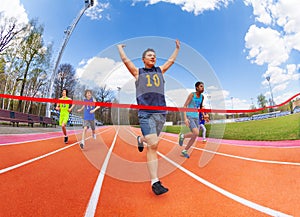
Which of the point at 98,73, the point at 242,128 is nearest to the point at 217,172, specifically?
the point at 98,73

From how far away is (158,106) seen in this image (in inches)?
81.1

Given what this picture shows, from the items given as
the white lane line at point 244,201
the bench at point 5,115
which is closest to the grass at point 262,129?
the white lane line at point 244,201

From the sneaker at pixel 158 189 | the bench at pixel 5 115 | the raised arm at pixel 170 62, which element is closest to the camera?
the sneaker at pixel 158 189

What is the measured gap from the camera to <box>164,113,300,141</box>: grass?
632 cm

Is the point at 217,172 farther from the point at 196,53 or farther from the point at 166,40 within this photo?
the point at 166,40

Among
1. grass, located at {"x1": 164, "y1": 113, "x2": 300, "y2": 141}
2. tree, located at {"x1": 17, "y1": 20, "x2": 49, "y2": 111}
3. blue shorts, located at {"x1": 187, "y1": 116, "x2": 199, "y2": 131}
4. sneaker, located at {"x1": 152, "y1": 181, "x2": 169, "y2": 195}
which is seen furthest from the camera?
tree, located at {"x1": 17, "y1": 20, "x2": 49, "y2": 111}

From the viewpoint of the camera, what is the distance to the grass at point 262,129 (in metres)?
6.32

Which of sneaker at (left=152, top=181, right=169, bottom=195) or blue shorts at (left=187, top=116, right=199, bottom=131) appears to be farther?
blue shorts at (left=187, top=116, right=199, bottom=131)

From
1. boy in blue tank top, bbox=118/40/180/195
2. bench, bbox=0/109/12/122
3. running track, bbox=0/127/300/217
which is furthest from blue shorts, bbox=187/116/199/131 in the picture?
bench, bbox=0/109/12/122

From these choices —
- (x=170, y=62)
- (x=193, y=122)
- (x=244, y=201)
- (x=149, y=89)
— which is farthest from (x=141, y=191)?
(x=193, y=122)

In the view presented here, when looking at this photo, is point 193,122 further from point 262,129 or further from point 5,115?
point 5,115

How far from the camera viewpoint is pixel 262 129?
7199mm

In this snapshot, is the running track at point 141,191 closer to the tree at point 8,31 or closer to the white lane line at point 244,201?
the white lane line at point 244,201

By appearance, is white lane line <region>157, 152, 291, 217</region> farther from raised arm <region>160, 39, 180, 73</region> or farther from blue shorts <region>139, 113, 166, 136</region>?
raised arm <region>160, 39, 180, 73</region>
